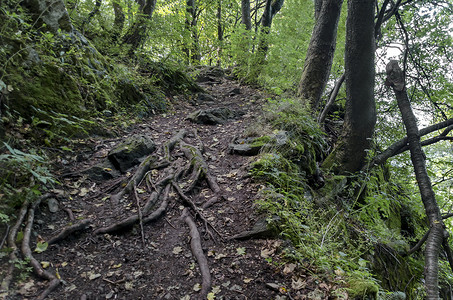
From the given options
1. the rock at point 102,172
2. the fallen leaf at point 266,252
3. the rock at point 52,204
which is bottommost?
the fallen leaf at point 266,252

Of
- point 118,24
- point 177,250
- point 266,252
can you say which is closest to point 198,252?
point 177,250

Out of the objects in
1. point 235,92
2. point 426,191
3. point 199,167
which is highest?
point 235,92

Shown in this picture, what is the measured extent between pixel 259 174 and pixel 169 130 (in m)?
3.39

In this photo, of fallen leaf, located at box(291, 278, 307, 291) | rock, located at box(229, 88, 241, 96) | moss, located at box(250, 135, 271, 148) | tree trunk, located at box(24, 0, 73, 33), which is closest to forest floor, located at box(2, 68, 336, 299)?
fallen leaf, located at box(291, 278, 307, 291)

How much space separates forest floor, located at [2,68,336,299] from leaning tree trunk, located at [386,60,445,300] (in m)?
1.64

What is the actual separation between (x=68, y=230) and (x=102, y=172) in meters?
1.55

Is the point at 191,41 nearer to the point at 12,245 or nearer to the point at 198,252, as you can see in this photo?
the point at 198,252

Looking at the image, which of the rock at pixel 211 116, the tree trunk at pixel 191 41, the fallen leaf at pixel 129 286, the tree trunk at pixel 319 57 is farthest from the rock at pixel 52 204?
the tree trunk at pixel 191 41

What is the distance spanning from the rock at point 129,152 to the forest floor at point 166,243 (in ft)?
0.74

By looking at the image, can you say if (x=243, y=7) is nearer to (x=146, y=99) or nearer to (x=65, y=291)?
(x=146, y=99)

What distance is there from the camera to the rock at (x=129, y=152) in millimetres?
4723

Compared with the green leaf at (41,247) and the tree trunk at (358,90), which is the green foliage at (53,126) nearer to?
the green leaf at (41,247)

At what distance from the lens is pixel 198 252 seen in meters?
3.02

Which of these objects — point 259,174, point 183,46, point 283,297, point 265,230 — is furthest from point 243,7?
point 283,297
